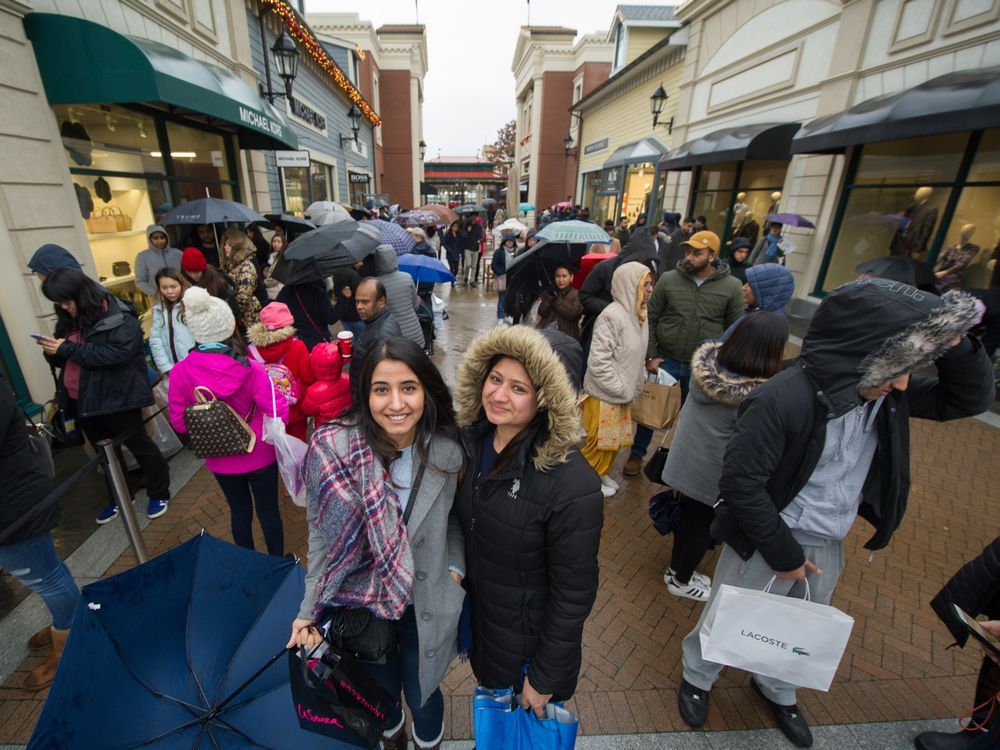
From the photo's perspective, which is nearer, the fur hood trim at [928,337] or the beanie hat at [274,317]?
the fur hood trim at [928,337]

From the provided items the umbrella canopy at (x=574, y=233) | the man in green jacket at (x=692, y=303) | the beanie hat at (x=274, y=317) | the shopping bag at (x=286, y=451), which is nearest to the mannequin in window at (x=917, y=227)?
the umbrella canopy at (x=574, y=233)

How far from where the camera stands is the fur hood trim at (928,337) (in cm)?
155

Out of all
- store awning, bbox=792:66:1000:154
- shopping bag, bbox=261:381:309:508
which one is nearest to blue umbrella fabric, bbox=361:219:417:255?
shopping bag, bbox=261:381:309:508

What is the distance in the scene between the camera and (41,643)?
2.60 meters

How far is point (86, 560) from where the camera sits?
10.5 ft

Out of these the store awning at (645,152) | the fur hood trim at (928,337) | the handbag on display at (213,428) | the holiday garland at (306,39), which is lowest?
the handbag on display at (213,428)

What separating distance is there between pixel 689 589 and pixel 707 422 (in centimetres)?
127

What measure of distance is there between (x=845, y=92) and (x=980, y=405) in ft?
28.1

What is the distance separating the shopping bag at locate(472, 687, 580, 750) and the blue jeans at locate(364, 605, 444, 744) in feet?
0.97

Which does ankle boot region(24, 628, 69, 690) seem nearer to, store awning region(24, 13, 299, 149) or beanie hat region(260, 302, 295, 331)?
beanie hat region(260, 302, 295, 331)

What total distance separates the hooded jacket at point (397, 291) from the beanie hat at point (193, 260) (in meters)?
2.02

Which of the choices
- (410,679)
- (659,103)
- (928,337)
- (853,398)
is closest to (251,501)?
(410,679)

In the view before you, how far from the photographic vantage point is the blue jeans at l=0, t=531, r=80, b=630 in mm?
2211

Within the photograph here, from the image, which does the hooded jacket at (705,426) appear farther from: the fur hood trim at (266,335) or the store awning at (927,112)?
the store awning at (927,112)
